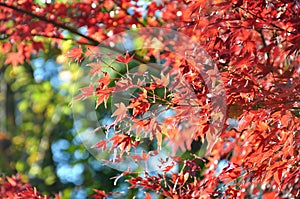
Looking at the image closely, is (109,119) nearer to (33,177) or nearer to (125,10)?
(125,10)

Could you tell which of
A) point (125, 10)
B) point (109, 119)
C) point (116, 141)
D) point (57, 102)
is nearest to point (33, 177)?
point (57, 102)

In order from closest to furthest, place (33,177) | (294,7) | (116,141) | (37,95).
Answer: (116,141) → (294,7) → (33,177) → (37,95)

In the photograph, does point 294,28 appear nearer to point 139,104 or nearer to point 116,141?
point 139,104

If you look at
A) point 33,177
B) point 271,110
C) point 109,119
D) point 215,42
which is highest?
point 215,42

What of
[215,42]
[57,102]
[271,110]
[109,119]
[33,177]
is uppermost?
[215,42]

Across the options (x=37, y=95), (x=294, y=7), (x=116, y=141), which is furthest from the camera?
(x=37, y=95)

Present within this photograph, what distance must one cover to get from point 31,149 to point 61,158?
0.92 ft

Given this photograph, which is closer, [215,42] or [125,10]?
[215,42]

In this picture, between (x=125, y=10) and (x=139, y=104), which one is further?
(x=125, y=10)

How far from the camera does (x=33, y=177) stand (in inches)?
175

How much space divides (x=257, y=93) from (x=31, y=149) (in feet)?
11.5

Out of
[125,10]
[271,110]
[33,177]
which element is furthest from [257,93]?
[33,177]

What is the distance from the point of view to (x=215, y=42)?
1.50m

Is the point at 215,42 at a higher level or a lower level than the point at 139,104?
higher
